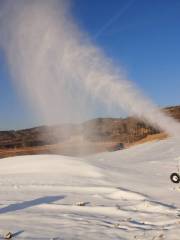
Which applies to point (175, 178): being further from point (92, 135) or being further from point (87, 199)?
point (92, 135)

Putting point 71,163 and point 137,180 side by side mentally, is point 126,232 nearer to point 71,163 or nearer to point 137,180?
point 137,180

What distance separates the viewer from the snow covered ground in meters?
9.59

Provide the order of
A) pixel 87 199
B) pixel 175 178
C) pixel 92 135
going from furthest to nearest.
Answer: pixel 92 135 < pixel 175 178 < pixel 87 199

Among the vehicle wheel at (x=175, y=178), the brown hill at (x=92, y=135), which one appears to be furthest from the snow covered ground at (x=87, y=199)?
the brown hill at (x=92, y=135)

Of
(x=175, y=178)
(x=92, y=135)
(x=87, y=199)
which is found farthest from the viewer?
(x=92, y=135)

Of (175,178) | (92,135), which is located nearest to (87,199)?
(175,178)

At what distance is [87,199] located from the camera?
13.6m

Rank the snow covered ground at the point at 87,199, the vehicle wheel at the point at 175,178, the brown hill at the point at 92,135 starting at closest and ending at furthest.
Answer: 1. the snow covered ground at the point at 87,199
2. the vehicle wheel at the point at 175,178
3. the brown hill at the point at 92,135

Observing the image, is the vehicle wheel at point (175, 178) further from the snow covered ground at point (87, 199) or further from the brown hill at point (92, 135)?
the brown hill at point (92, 135)

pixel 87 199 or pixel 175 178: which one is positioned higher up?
pixel 175 178

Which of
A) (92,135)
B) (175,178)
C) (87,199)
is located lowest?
(87,199)

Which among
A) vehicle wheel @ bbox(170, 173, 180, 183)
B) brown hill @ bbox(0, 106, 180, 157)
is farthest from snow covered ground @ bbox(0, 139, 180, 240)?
brown hill @ bbox(0, 106, 180, 157)

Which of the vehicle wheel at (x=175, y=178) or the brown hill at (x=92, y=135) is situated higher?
the brown hill at (x=92, y=135)

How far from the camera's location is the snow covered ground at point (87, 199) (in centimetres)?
959
